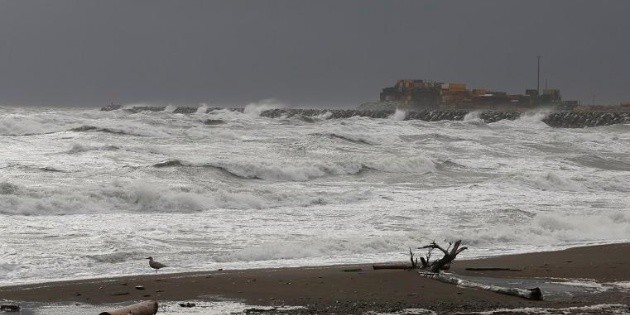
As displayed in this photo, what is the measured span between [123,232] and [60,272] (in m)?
2.89

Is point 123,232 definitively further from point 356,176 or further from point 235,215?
point 356,176

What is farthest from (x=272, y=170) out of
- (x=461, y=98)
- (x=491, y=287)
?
(x=461, y=98)

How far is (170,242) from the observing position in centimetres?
1166

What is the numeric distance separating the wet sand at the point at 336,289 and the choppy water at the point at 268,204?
80 centimetres

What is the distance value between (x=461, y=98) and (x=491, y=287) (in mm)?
100538

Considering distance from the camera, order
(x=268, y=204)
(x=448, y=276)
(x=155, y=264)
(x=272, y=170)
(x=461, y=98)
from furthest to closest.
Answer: (x=461, y=98) < (x=272, y=170) < (x=268, y=204) < (x=155, y=264) < (x=448, y=276)

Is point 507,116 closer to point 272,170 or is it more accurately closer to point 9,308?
point 272,170

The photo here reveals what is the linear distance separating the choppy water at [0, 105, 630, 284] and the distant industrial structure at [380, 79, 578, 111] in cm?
7043

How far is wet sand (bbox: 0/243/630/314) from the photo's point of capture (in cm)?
750

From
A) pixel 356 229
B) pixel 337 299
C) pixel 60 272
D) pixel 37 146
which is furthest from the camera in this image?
pixel 37 146

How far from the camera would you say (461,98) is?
352 feet

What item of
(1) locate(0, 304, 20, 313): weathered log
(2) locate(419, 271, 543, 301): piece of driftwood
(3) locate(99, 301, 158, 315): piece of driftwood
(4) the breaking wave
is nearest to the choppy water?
(4) the breaking wave

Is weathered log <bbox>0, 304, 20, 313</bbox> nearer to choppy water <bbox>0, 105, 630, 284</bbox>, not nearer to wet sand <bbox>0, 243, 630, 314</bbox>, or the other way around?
wet sand <bbox>0, 243, 630, 314</bbox>

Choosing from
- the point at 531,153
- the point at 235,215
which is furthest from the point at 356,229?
the point at 531,153
